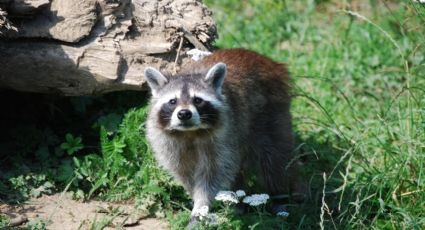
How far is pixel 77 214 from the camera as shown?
5.41m

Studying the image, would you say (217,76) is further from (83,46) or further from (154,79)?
(83,46)

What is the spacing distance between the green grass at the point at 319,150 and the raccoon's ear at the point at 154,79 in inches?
24.9

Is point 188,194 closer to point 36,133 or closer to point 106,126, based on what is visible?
point 106,126

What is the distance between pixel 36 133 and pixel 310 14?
4164 millimetres

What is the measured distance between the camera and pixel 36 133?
236 inches

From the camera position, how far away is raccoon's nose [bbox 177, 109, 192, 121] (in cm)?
489

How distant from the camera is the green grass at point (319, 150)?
529 cm

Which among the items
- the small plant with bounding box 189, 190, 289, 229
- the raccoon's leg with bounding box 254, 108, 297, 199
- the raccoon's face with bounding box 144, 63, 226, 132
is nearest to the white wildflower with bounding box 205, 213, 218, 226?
the small plant with bounding box 189, 190, 289, 229

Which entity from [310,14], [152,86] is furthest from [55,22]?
[310,14]

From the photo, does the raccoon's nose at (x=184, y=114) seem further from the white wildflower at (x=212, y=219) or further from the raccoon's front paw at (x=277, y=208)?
Result: the raccoon's front paw at (x=277, y=208)

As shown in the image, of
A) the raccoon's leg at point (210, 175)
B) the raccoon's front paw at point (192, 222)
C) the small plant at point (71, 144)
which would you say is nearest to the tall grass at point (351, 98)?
the raccoon's leg at point (210, 175)

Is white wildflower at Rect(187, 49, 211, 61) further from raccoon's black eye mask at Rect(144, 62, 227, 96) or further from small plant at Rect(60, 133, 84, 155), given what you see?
small plant at Rect(60, 133, 84, 155)

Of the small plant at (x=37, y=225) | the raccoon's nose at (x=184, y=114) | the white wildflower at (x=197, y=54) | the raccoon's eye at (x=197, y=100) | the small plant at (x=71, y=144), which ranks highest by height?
the white wildflower at (x=197, y=54)

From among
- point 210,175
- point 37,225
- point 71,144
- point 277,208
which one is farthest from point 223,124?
point 37,225
